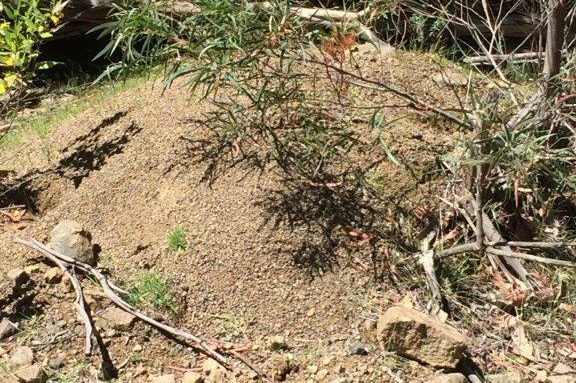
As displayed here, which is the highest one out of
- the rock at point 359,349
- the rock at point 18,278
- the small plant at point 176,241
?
the small plant at point 176,241

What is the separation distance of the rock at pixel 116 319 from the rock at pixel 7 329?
0.30m

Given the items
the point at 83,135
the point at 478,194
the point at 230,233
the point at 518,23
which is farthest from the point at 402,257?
the point at 518,23

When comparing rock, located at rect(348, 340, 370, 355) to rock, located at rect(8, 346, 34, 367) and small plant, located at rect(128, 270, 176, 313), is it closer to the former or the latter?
small plant, located at rect(128, 270, 176, 313)

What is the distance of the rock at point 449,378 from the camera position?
248cm

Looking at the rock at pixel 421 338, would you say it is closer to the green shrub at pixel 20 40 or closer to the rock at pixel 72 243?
the rock at pixel 72 243

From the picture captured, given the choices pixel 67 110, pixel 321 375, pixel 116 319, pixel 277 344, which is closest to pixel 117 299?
pixel 116 319

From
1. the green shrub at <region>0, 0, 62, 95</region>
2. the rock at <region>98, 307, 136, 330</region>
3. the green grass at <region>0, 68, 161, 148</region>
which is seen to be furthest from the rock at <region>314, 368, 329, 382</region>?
the green shrub at <region>0, 0, 62, 95</region>

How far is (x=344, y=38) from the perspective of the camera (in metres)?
2.64

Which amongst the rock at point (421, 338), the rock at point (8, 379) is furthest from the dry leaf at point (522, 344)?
the rock at point (8, 379)

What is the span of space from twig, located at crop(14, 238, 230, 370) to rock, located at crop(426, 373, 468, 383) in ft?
2.19

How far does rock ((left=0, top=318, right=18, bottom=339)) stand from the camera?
2.74m

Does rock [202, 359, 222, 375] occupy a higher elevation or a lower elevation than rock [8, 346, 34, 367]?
lower

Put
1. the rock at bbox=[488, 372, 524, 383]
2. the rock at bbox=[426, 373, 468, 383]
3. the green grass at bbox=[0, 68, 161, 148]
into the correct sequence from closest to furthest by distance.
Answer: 1. the rock at bbox=[426, 373, 468, 383]
2. the rock at bbox=[488, 372, 524, 383]
3. the green grass at bbox=[0, 68, 161, 148]

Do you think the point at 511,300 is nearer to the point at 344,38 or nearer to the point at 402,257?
the point at 402,257
